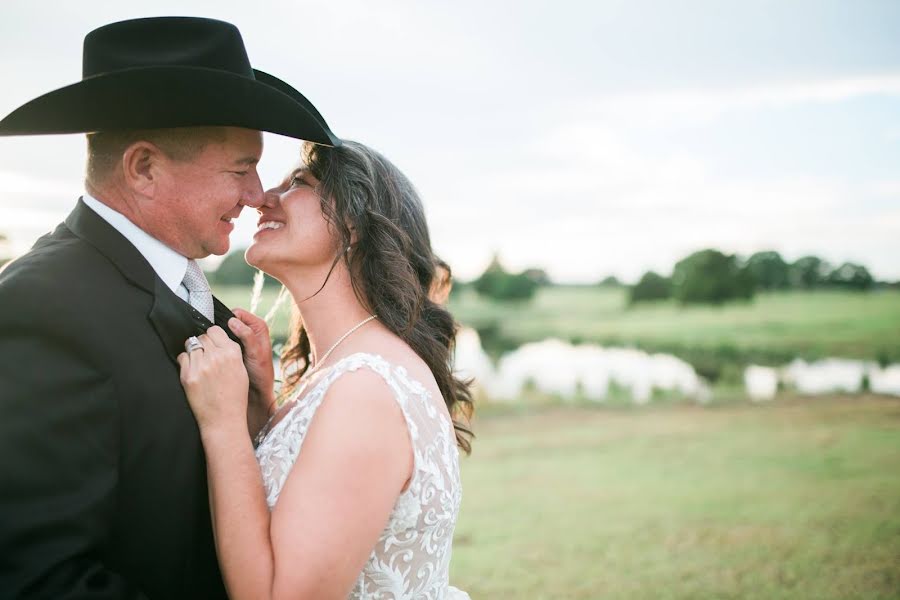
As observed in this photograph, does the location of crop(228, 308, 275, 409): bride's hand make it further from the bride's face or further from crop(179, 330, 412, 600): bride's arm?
crop(179, 330, 412, 600): bride's arm

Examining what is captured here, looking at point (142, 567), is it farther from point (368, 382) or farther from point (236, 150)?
point (236, 150)

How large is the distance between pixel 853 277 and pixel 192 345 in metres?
14.5

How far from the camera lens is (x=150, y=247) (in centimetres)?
240

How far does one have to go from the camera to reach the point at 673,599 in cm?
586

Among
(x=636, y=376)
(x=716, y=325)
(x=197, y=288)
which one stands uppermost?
(x=197, y=288)

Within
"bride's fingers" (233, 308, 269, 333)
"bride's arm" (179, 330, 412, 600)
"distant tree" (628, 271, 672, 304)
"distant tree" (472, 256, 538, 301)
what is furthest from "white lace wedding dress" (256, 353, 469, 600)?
"distant tree" (472, 256, 538, 301)

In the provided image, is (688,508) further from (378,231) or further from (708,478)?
(378,231)

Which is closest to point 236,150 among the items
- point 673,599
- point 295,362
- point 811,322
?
point 295,362

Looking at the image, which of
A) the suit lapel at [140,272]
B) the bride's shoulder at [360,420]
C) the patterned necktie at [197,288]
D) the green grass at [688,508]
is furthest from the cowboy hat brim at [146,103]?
the green grass at [688,508]

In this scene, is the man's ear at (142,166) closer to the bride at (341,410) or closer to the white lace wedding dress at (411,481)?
→ the bride at (341,410)

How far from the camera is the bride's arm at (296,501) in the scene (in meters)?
2.20

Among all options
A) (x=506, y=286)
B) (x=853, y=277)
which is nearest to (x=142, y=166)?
(x=853, y=277)

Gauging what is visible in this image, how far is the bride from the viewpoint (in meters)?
2.24

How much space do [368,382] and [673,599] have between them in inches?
175
